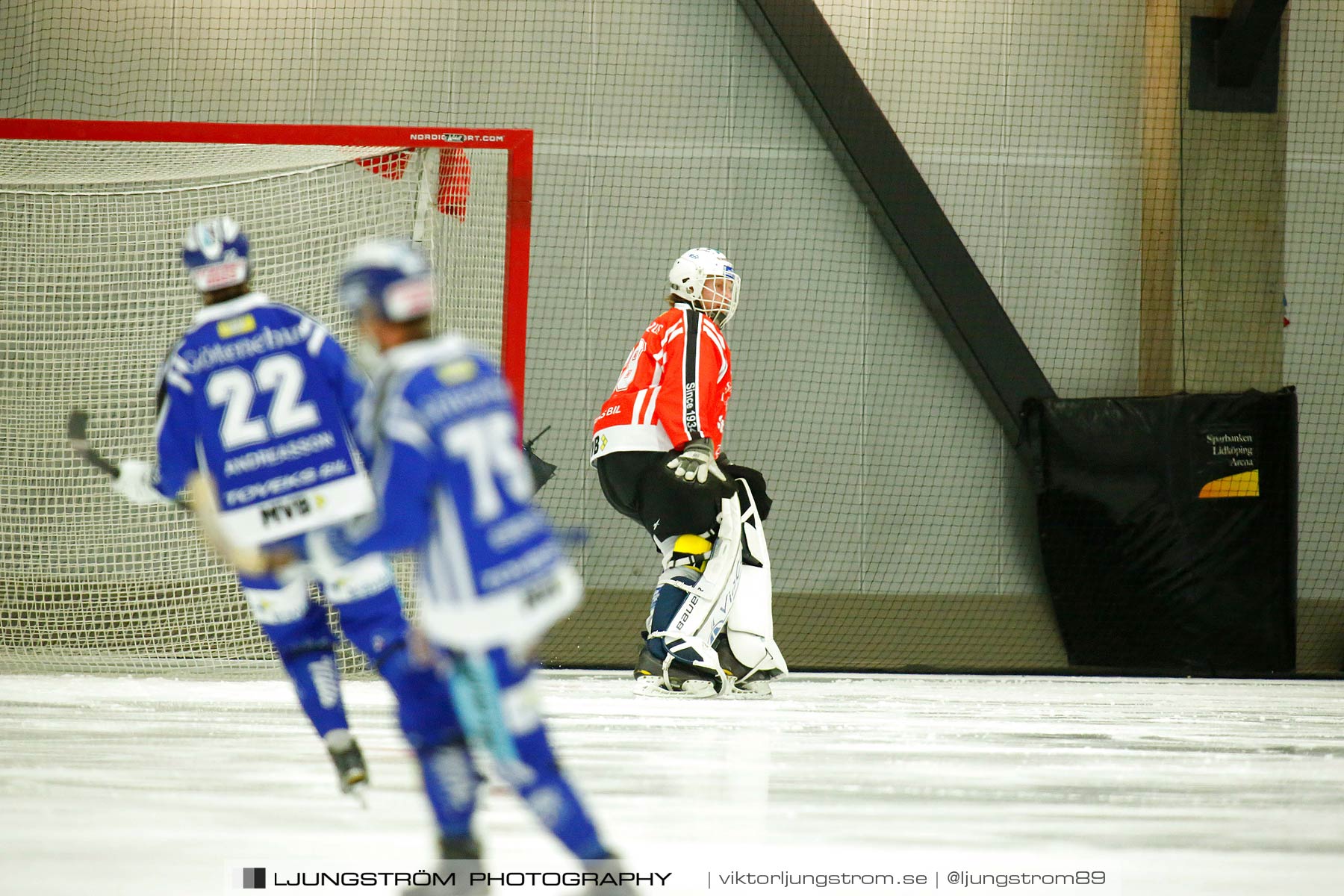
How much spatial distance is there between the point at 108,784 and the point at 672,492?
2.48 metres

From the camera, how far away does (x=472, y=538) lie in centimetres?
167

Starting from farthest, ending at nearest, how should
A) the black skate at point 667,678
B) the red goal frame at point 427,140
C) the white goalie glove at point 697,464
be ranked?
the red goal frame at point 427,140 < the black skate at point 667,678 < the white goalie glove at point 697,464

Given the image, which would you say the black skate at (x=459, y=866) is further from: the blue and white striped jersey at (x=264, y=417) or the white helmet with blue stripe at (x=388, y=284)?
the blue and white striped jersey at (x=264, y=417)

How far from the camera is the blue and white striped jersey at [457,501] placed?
5.42ft

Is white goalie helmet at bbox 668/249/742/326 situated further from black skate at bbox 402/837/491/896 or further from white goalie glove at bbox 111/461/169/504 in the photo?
black skate at bbox 402/837/491/896

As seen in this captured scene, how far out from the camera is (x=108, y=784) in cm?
301

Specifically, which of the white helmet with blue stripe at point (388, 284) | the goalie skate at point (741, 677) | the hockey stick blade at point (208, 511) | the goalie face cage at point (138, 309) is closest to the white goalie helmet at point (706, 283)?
the goalie face cage at point (138, 309)

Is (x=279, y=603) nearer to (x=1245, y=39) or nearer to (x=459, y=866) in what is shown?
(x=459, y=866)

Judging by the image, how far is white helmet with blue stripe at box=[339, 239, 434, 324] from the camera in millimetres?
1733

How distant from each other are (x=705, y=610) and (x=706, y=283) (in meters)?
1.32

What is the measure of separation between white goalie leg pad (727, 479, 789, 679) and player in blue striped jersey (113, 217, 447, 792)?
271cm

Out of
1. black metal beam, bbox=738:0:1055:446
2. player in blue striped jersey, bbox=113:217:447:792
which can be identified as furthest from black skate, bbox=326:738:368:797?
black metal beam, bbox=738:0:1055:446

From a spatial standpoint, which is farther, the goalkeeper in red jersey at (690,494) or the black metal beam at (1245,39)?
the black metal beam at (1245,39)

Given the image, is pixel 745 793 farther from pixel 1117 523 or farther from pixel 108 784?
pixel 1117 523
